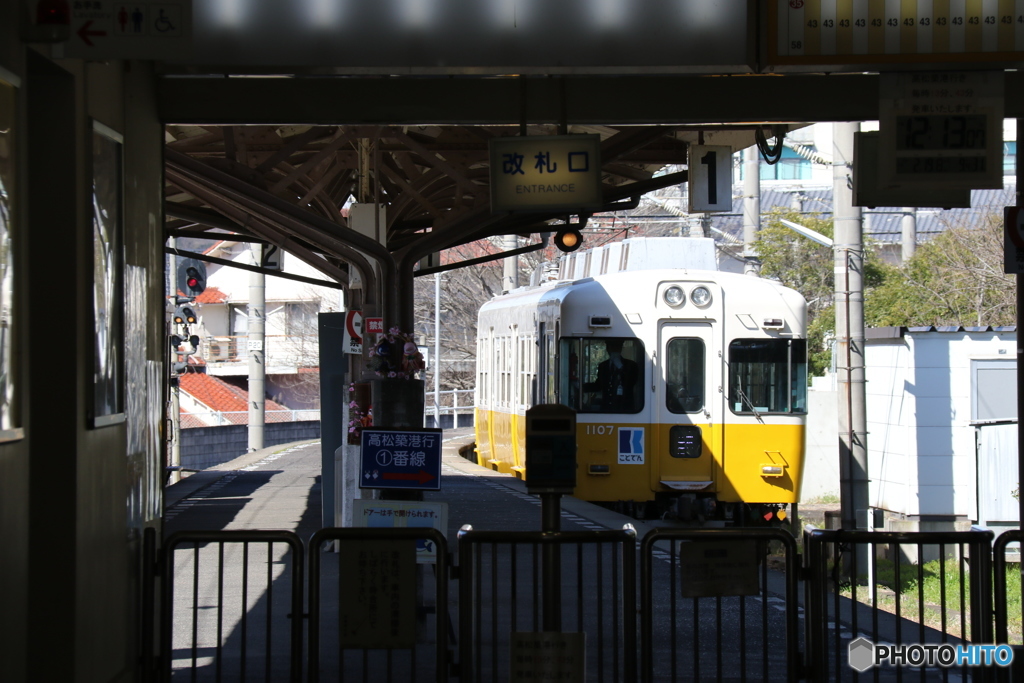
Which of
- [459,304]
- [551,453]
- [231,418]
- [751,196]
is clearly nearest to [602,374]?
[551,453]

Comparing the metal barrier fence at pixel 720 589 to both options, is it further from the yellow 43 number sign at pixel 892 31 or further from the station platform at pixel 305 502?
the station platform at pixel 305 502

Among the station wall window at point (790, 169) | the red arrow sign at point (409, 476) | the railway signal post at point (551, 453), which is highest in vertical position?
the station wall window at point (790, 169)

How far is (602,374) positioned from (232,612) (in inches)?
281

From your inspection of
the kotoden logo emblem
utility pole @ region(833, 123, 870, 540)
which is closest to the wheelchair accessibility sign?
utility pole @ region(833, 123, 870, 540)

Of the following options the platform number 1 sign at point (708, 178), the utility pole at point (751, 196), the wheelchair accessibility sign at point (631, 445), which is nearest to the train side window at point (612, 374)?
the wheelchair accessibility sign at point (631, 445)

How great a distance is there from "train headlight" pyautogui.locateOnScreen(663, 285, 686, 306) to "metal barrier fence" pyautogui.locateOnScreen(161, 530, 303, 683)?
5.82m

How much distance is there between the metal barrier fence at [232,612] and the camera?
233 inches

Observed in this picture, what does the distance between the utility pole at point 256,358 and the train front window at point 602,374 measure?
1504 centimetres

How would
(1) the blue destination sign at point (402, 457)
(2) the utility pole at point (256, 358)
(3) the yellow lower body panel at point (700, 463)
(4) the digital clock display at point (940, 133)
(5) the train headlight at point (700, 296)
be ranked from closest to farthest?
(4) the digital clock display at point (940, 133)
(1) the blue destination sign at point (402, 457)
(3) the yellow lower body panel at point (700, 463)
(5) the train headlight at point (700, 296)
(2) the utility pole at point (256, 358)

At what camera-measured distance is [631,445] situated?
582 inches

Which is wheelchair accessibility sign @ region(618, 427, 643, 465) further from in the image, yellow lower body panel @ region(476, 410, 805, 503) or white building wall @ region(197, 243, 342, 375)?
white building wall @ region(197, 243, 342, 375)

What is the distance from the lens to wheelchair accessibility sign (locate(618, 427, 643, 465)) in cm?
1476

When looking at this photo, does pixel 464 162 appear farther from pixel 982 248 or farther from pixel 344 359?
pixel 982 248

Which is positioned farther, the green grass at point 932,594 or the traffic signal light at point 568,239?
the traffic signal light at point 568,239
